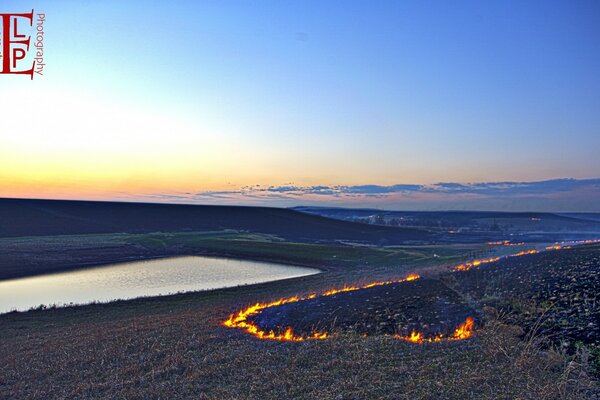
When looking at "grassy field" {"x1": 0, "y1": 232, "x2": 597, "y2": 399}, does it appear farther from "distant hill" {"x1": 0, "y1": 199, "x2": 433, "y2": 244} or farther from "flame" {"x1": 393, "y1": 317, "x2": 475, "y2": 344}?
"distant hill" {"x1": 0, "y1": 199, "x2": 433, "y2": 244}

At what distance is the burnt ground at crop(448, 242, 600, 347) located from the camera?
500 inches

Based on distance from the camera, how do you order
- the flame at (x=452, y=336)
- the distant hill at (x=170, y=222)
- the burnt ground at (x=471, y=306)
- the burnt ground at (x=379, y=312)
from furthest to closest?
the distant hill at (x=170, y=222) → the burnt ground at (x=379, y=312) → the burnt ground at (x=471, y=306) → the flame at (x=452, y=336)

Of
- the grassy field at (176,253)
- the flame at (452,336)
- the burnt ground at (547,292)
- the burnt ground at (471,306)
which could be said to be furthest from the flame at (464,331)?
the grassy field at (176,253)

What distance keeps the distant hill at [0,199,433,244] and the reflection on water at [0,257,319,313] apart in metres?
42.6

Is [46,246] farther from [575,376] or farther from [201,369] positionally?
[575,376]

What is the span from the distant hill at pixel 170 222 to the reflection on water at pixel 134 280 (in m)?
42.6

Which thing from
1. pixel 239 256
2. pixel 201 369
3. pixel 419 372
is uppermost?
pixel 419 372

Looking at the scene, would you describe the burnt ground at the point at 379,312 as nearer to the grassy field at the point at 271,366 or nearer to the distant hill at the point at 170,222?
the grassy field at the point at 271,366

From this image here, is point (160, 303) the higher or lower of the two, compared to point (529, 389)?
lower

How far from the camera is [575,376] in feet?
29.1

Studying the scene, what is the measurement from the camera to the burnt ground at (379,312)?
1575cm

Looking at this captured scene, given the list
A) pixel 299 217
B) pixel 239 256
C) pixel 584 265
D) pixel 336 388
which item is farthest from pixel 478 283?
A: pixel 299 217

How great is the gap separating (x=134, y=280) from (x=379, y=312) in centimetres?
3394

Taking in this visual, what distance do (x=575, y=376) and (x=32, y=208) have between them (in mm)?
142837
